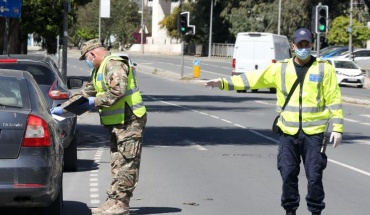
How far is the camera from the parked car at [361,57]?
6003 centimetres

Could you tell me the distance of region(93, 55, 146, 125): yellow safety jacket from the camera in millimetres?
10039

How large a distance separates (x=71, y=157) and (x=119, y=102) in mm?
4454

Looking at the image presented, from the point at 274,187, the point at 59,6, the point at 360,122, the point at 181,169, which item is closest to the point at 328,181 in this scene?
the point at 274,187

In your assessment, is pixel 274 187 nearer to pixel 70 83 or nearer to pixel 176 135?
pixel 70 83

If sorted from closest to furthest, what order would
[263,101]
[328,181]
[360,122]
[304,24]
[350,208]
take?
[350,208] → [328,181] → [360,122] → [263,101] → [304,24]

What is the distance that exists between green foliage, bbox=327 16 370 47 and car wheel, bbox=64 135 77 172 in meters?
51.7

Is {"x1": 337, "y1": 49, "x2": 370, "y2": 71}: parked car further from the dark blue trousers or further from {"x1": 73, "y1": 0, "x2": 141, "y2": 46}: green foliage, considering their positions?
the dark blue trousers

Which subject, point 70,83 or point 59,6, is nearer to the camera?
point 70,83

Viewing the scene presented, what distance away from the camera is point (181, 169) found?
49.6ft

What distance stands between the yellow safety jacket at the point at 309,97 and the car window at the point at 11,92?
5.89 feet

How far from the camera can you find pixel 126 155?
1005cm

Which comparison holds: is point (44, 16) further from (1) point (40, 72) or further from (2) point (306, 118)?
(2) point (306, 118)

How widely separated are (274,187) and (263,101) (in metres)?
24.5

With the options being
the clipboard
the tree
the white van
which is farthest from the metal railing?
the clipboard
